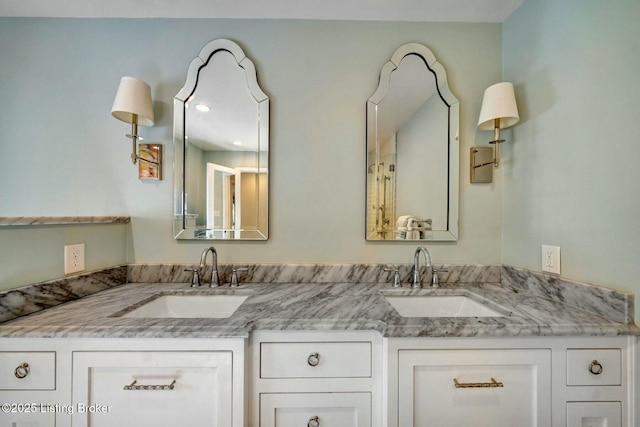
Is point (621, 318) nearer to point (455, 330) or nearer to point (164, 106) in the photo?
point (455, 330)

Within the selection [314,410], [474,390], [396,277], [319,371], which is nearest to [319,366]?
[319,371]

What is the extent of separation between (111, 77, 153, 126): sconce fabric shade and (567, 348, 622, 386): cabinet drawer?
2.00 metres

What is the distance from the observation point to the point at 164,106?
4.58ft

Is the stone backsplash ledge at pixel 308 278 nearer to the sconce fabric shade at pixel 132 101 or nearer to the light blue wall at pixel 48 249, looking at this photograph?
the light blue wall at pixel 48 249

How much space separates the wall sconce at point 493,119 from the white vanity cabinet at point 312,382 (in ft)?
3.67

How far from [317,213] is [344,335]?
2.21 ft

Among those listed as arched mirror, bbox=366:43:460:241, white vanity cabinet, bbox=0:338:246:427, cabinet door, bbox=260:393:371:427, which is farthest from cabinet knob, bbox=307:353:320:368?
arched mirror, bbox=366:43:460:241

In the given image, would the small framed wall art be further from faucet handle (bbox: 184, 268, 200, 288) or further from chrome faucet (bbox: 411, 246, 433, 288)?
chrome faucet (bbox: 411, 246, 433, 288)

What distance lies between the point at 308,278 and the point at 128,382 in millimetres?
803

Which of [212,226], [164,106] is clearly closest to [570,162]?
[212,226]

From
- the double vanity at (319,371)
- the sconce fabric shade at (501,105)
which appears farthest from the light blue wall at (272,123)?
the double vanity at (319,371)

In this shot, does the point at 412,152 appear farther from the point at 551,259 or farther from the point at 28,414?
the point at 28,414

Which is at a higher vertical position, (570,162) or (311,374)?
(570,162)

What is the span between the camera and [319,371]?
0.87m
